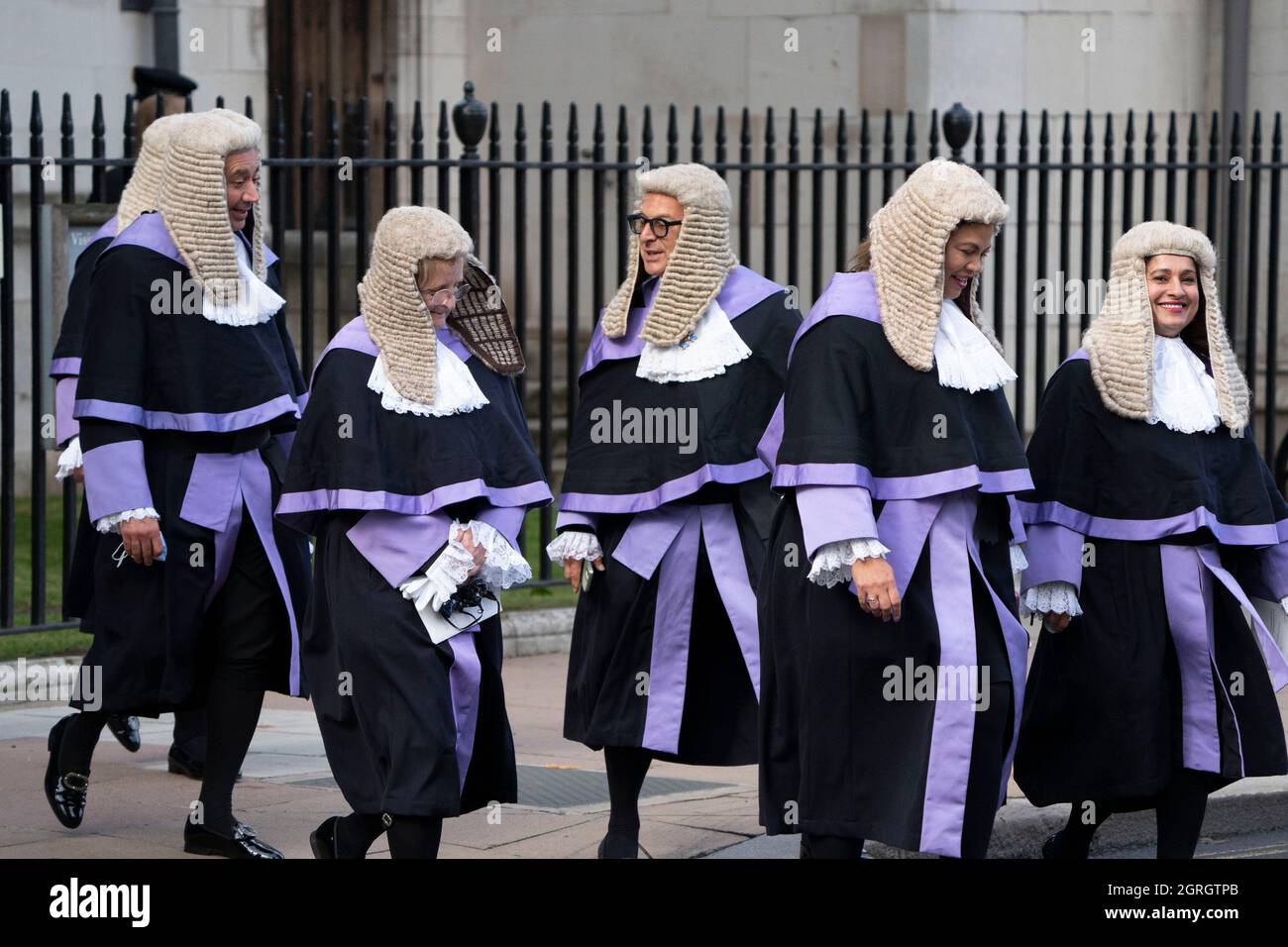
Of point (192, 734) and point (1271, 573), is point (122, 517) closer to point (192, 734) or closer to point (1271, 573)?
point (192, 734)

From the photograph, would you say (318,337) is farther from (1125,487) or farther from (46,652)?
(1125,487)

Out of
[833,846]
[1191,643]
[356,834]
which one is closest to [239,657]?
[356,834]

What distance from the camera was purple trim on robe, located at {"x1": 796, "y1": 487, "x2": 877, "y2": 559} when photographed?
217 inches

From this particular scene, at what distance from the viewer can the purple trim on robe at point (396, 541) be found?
5.92 metres

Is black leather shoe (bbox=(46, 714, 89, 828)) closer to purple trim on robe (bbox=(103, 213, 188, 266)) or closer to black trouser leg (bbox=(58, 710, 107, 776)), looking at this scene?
black trouser leg (bbox=(58, 710, 107, 776))

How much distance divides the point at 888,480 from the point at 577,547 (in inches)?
54.6

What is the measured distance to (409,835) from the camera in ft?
19.1

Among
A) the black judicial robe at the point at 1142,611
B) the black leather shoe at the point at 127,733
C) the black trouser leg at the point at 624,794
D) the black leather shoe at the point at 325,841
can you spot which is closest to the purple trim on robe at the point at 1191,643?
the black judicial robe at the point at 1142,611

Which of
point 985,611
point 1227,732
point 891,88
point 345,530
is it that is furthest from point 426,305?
point 891,88

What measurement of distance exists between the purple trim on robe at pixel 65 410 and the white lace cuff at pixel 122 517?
105 centimetres

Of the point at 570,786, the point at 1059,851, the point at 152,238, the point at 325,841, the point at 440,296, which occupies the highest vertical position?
the point at 152,238

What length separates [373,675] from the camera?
5.91 m

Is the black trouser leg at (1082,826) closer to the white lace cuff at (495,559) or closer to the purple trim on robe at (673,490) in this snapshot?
the purple trim on robe at (673,490)
